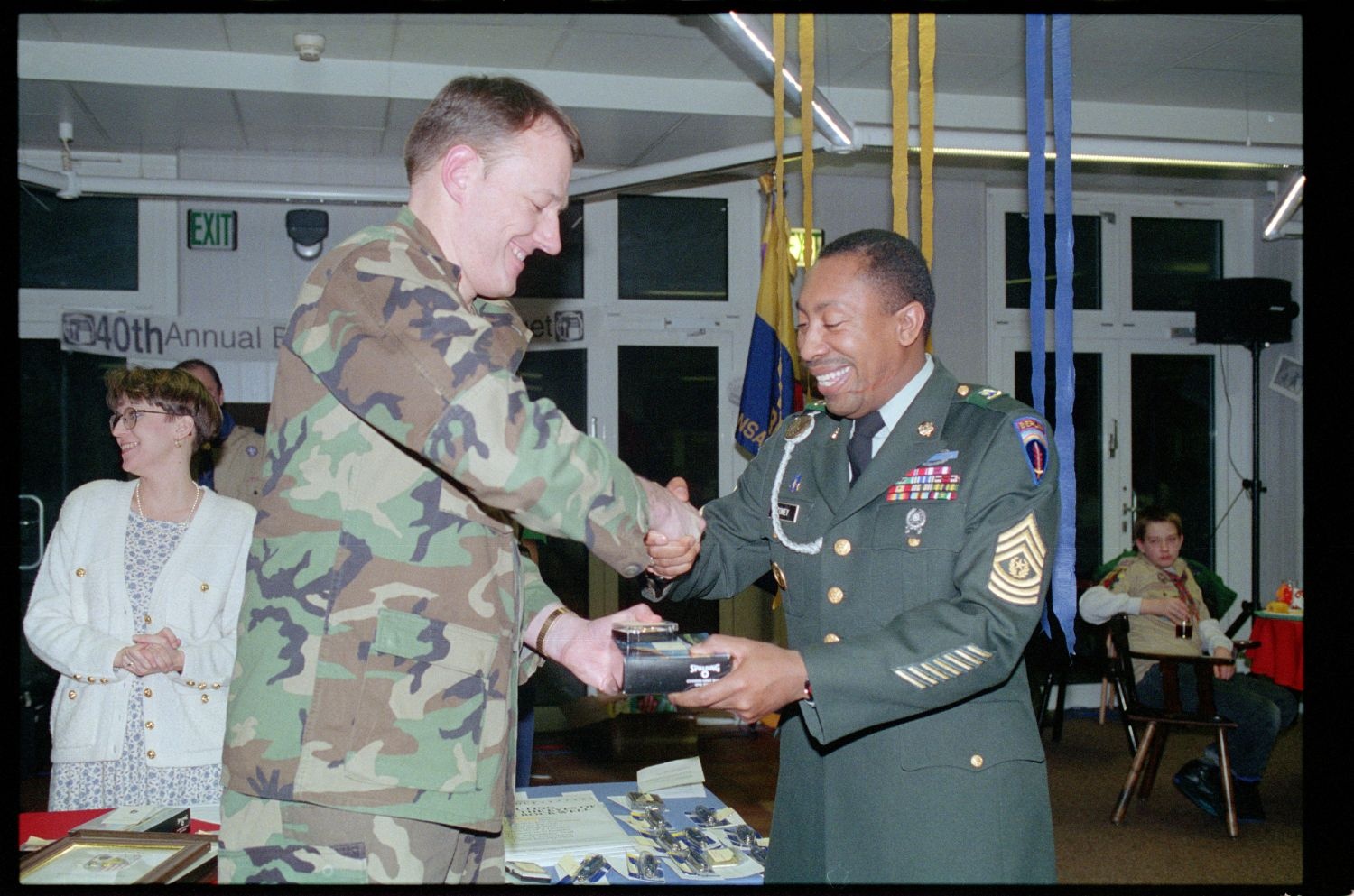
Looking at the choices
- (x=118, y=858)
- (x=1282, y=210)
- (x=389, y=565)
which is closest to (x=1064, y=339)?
(x=389, y=565)

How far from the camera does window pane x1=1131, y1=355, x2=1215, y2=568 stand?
761cm

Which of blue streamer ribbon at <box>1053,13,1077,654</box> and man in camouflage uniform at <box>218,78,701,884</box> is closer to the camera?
man in camouflage uniform at <box>218,78,701,884</box>

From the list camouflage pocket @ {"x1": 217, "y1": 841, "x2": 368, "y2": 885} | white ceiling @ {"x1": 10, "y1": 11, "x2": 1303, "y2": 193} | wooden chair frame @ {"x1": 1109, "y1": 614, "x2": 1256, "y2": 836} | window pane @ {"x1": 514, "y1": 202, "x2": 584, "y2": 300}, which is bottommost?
wooden chair frame @ {"x1": 1109, "y1": 614, "x2": 1256, "y2": 836}

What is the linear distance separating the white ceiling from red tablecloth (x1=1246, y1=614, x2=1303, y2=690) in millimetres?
2352

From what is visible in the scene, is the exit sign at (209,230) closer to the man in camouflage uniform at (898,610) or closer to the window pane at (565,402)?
the window pane at (565,402)

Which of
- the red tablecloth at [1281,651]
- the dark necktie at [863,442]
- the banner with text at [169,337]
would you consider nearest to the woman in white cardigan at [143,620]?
the dark necktie at [863,442]

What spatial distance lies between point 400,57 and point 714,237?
256 cm

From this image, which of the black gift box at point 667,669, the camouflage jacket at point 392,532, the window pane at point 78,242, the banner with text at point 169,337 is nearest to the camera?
the camouflage jacket at point 392,532

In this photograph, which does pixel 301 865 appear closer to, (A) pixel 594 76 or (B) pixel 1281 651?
(A) pixel 594 76

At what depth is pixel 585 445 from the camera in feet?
4.31

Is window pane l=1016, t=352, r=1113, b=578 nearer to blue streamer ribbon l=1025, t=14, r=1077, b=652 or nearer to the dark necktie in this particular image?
blue streamer ribbon l=1025, t=14, r=1077, b=652

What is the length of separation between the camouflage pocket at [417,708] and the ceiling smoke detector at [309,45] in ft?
13.5

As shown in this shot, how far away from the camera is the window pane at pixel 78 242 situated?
6.07 meters

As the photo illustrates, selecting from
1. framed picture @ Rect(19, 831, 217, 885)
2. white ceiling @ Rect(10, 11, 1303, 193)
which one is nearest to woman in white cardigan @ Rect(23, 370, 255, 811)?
framed picture @ Rect(19, 831, 217, 885)
